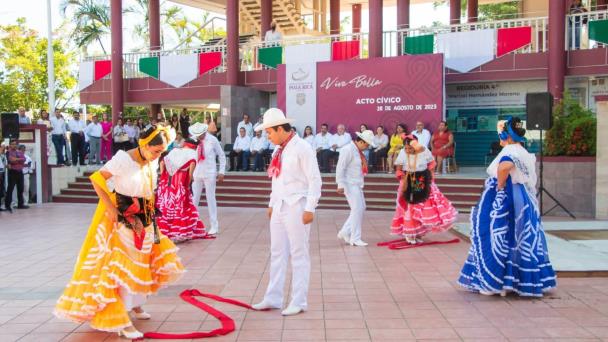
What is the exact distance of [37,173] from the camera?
1738cm

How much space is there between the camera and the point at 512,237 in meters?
6.10

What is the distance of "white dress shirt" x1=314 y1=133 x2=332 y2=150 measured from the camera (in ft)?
58.6

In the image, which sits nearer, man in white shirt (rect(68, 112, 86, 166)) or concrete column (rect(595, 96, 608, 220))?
concrete column (rect(595, 96, 608, 220))

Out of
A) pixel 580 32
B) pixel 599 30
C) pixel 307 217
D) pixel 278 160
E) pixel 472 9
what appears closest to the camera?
pixel 307 217

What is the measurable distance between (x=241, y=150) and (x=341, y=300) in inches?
500

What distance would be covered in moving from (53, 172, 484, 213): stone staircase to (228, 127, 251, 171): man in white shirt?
850 millimetres

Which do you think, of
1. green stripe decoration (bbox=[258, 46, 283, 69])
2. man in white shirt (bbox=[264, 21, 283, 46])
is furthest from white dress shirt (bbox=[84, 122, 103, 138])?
man in white shirt (bbox=[264, 21, 283, 46])

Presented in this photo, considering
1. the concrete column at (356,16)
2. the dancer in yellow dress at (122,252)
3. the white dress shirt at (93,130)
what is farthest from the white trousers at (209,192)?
the concrete column at (356,16)

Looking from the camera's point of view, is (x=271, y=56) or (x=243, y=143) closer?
(x=243, y=143)

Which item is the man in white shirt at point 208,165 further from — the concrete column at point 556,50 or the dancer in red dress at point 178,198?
the concrete column at point 556,50

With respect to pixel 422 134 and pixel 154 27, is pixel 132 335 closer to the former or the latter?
pixel 422 134

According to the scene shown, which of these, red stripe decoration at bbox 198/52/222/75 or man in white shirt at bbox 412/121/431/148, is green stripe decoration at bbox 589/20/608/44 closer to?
man in white shirt at bbox 412/121/431/148

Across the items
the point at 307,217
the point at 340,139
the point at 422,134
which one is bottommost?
the point at 307,217

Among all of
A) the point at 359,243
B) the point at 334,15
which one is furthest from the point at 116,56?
the point at 359,243
